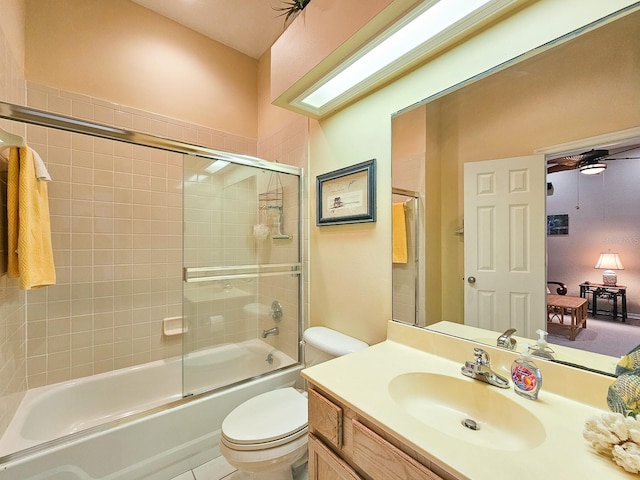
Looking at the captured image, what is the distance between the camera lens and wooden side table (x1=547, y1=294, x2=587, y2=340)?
867 mm

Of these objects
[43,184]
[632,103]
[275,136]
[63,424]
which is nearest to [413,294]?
[632,103]

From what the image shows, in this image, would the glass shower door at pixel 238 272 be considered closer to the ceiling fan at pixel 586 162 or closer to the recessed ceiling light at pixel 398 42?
the recessed ceiling light at pixel 398 42

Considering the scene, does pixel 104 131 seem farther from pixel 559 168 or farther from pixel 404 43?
pixel 559 168

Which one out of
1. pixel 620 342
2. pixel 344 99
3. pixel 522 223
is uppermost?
pixel 344 99

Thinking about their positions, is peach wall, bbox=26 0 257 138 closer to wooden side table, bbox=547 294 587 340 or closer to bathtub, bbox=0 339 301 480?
bathtub, bbox=0 339 301 480

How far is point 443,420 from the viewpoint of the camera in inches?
35.0

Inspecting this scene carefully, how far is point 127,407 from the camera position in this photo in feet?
5.96

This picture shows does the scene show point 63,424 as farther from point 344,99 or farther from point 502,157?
point 502,157

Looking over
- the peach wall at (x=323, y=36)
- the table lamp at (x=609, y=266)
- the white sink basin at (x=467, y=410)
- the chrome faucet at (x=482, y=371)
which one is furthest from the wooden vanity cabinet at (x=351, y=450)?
the peach wall at (x=323, y=36)

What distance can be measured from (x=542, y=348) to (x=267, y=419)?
3.86ft

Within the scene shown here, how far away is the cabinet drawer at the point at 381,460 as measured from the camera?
2.10ft

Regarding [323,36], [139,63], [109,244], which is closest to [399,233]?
[323,36]

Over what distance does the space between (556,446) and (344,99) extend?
1.61m

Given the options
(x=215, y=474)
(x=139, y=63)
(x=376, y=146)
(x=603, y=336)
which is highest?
(x=139, y=63)
